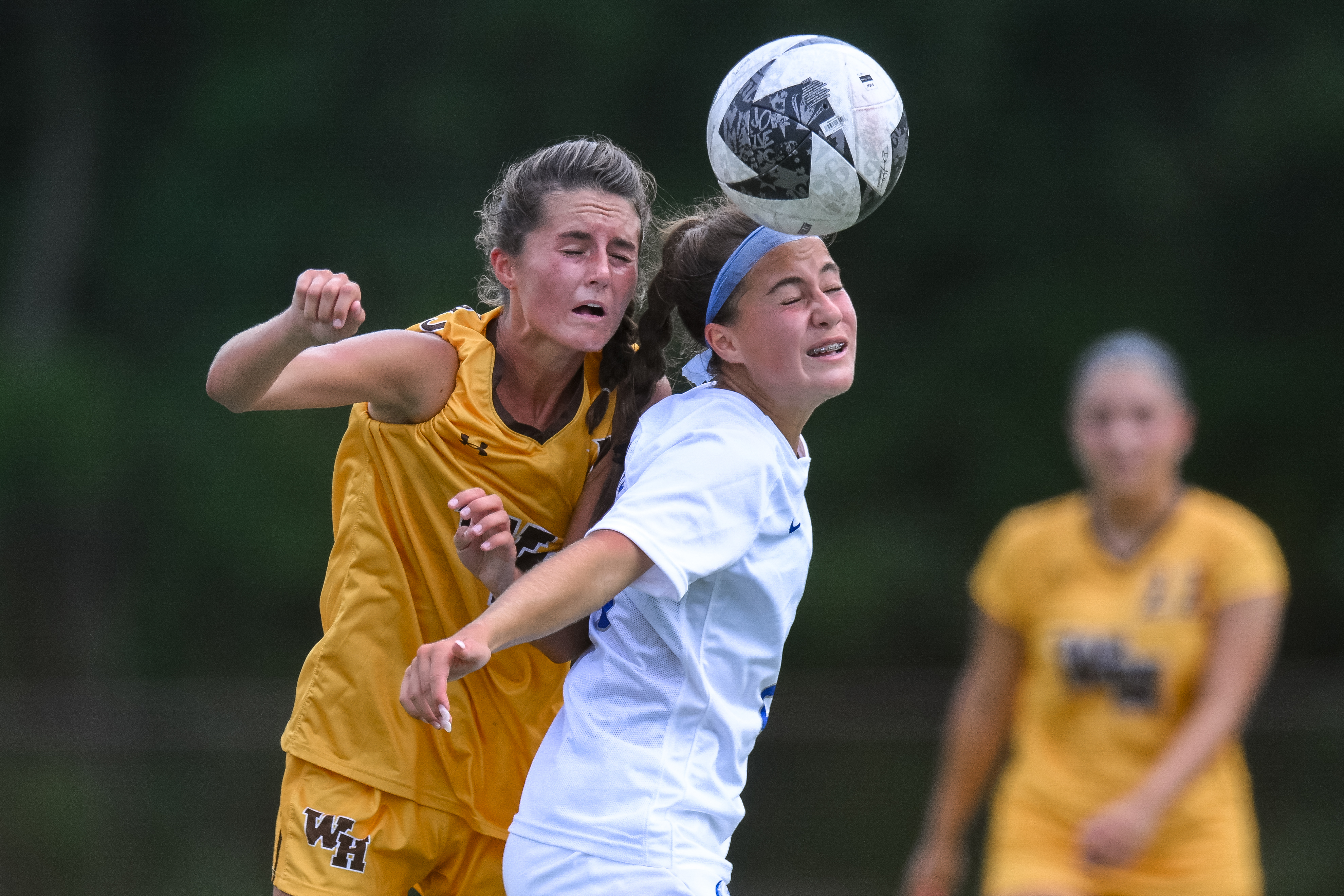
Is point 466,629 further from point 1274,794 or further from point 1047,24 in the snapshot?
point 1047,24

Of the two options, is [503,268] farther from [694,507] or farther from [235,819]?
[235,819]

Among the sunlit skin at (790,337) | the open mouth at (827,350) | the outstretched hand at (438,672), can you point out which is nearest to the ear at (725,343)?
the sunlit skin at (790,337)

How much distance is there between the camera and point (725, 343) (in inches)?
99.0

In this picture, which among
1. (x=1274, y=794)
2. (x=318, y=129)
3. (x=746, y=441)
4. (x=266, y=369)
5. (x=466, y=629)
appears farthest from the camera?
(x=318, y=129)

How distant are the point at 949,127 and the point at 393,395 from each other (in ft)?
26.4

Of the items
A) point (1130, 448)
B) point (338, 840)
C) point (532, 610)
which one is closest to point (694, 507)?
point (532, 610)

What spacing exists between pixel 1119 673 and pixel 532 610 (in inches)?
88.1

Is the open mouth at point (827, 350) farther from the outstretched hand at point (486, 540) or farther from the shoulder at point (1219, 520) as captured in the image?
the shoulder at point (1219, 520)

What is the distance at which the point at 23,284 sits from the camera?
1084 centimetres

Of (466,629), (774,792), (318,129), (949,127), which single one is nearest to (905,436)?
(949,127)

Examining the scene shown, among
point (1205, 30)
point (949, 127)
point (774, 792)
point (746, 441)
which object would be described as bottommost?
point (774, 792)

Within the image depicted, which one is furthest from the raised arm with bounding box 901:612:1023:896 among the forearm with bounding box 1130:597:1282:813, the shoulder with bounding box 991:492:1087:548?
the forearm with bounding box 1130:597:1282:813

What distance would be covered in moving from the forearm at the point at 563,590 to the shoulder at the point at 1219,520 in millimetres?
2226

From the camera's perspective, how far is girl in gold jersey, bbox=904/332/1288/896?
11.9 ft
